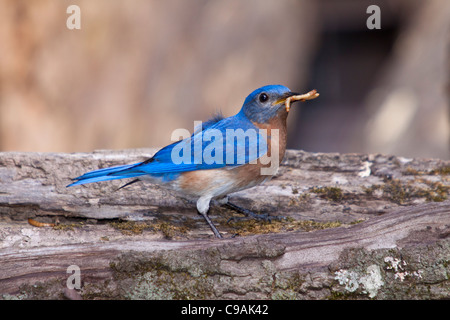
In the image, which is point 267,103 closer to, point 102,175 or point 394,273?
point 102,175

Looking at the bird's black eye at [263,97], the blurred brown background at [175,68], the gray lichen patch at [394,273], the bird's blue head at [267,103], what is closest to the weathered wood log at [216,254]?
the gray lichen patch at [394,273]

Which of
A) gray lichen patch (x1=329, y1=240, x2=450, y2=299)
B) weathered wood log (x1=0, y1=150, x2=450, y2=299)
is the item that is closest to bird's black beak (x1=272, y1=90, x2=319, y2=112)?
weathered wood log (x1=0, y1=150, x2=450, y2=299)

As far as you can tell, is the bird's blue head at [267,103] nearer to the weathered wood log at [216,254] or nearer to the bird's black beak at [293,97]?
the bird's black beak at [293,97]

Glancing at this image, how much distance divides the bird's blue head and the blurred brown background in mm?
3357

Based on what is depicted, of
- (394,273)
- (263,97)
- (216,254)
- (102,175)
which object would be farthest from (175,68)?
(394,273)

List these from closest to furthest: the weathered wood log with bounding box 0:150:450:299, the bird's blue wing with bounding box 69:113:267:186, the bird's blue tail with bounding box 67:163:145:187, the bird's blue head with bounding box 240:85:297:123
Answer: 1. the weathered wood log with bounding box 0:150:450:299
2. the bird's blue tail with bounding box 67:163:145:187
3. the bird's blue wing with bounding box 69:113:267:186
4. the bird's blue head with bounding box 240:85:297:123

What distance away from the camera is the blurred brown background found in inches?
256

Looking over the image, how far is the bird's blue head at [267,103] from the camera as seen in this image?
403 cm

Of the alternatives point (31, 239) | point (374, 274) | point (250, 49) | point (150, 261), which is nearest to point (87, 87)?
point (250, 49)

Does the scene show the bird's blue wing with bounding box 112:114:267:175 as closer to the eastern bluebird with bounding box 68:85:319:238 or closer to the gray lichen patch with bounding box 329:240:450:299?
the eastern bluebird with bounding box 68:85:319:238

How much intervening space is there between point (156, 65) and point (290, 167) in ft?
10.2

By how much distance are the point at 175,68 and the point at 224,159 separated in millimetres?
3742

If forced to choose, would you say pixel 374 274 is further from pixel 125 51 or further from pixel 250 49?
pixel 250 49

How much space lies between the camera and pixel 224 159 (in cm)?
387
